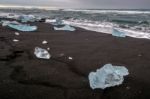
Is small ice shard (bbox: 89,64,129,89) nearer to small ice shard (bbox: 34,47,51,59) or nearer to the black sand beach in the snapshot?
the black sand beach

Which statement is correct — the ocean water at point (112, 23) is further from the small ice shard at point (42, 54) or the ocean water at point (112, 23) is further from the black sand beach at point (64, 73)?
the small ice shard at point (42, 54)

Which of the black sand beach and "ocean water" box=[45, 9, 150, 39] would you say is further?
"ocean water" box=[45, 9, 150, 39]

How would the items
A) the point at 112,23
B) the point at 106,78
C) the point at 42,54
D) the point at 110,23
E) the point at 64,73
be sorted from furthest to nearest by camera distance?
the point at 112,23 < the point at 110,23 < the point at 42,54 < the point at 64,73 < the point at 106,78

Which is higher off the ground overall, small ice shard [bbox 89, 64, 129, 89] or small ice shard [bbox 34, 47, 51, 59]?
small ice shard [bbox 89, 64, 129, 89]

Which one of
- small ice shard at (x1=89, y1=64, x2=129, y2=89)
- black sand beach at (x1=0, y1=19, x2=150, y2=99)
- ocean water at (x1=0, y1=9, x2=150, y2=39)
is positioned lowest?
ocean water at (x1=0, y1=9, x2=150, y2=39)

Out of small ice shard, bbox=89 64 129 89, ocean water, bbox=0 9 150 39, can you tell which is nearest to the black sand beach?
small ice shard, bbox=89 64 129 89

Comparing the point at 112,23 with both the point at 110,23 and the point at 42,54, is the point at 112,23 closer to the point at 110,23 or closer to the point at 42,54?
the point at 110,23

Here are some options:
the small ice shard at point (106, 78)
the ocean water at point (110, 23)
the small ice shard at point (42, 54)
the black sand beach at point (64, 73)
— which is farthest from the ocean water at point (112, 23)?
the small ice shard at point (106, 78)

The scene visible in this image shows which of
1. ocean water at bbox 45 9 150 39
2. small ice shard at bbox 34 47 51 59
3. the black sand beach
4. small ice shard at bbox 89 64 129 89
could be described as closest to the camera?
the black sand beach

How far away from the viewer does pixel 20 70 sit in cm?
411

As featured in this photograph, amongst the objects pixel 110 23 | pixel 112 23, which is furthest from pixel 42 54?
pixel 112 23

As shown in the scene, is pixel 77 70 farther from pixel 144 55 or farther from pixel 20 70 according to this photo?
pixel 144 55

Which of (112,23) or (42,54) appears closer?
(42,54)

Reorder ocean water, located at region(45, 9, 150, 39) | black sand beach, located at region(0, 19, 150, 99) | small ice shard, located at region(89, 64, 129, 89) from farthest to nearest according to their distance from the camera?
ocean water, located at region(45, 9, 150, 39) → small ice shard, located at region(89, 64, 129, 89) → black sand beach, located at region(0, 19, 150, 99)
